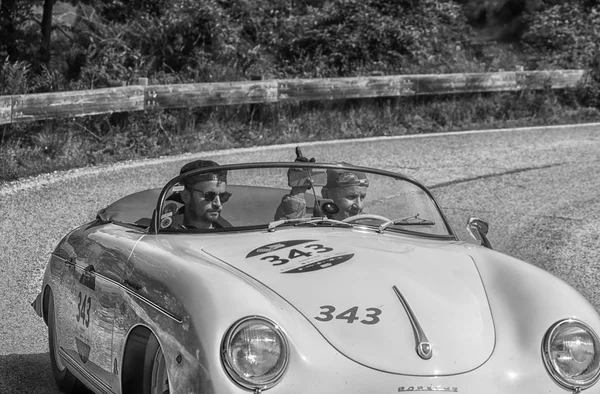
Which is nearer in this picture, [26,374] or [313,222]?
[313,222]

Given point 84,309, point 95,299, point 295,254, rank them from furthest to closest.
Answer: point 84,309 < point 95,299 < point 295,254

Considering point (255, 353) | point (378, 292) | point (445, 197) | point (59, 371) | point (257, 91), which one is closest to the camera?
point (255, 353)

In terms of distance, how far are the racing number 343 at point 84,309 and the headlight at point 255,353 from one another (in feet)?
4.64

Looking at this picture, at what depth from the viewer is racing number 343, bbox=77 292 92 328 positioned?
177 inches

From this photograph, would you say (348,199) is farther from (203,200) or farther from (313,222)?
(203,200)

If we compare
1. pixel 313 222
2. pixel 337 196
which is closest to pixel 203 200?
pixel 313 222

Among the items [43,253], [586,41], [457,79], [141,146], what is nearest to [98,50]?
[141,146]

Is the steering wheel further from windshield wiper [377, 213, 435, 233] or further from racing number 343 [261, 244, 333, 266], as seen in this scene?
racing number 343 [261, 244, 333, 266]

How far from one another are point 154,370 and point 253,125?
36.6ft

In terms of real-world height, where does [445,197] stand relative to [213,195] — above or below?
below

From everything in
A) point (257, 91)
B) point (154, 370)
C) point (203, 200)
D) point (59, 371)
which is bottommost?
point (59, 371)

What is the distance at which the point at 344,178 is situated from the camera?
4.86 meters

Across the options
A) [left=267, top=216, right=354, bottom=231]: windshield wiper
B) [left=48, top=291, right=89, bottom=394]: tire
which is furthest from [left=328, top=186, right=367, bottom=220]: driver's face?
[left=48, top=291, right=89, bottom=394]: tire

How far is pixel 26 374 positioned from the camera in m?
5.24
